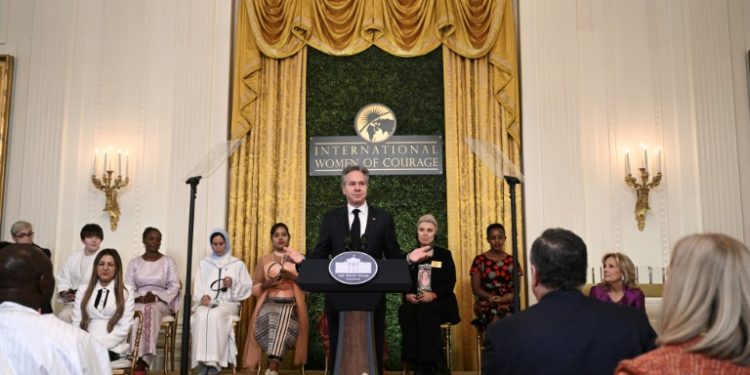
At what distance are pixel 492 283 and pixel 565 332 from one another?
5.41m

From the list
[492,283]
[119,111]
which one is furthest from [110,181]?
[492,283]

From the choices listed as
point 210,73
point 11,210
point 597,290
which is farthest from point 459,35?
point 11,210

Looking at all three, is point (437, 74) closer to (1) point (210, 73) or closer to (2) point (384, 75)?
(2) point (384, 75)

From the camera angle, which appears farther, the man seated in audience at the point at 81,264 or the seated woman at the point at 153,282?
the man seated in audience at the point at 81,264

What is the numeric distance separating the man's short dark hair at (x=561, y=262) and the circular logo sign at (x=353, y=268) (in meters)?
2.07

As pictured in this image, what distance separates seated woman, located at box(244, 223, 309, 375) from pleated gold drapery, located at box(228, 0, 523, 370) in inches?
32.3

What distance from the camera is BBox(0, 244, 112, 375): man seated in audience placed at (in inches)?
93.2

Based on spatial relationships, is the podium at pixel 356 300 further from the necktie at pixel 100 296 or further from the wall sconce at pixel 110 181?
the wall sconce at pixel 110 181

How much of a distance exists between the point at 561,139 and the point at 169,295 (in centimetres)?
458

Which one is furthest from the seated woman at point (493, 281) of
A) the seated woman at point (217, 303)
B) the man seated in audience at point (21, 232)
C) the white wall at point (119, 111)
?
the man seated in audience at point (21, 232)

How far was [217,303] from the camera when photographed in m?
7.66

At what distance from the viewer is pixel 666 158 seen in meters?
8.44

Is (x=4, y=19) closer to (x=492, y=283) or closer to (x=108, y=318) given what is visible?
(x=108, y=318)

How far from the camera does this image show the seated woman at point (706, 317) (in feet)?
5.42
